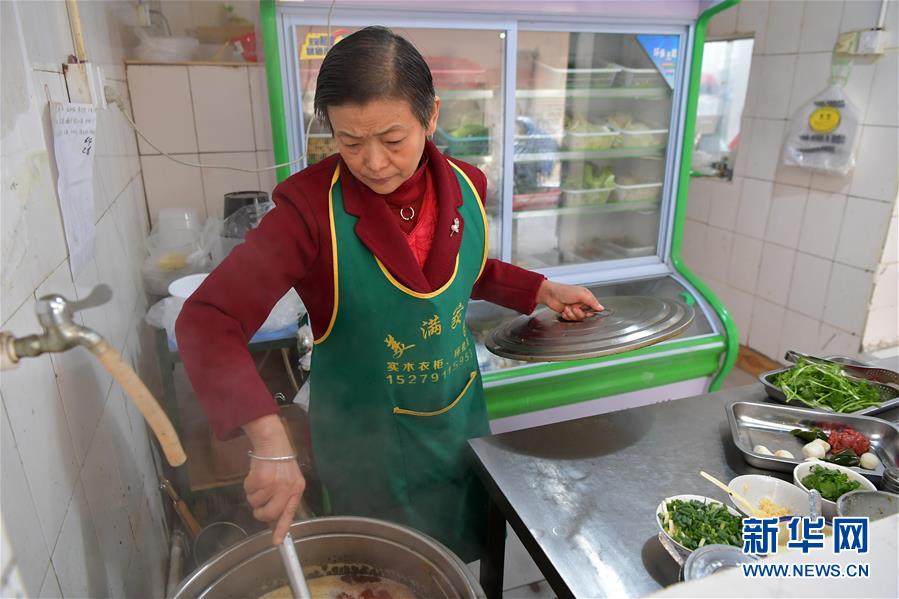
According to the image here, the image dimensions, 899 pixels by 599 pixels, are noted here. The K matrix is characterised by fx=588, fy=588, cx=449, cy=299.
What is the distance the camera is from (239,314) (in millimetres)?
1104

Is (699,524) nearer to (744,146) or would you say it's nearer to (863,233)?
(863,233)

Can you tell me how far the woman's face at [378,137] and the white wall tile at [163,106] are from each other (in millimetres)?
1902

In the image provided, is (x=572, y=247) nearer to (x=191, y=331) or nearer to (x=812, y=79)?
(x=812, y=79)

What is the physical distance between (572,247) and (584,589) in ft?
8.17

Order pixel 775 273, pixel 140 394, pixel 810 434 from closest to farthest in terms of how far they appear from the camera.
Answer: pixel 140 394 → pixel 810 434 → pixel 775 273

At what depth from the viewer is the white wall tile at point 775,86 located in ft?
12.0

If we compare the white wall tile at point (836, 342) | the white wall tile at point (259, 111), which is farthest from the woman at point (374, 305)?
the white wall tile at point (836, 342)

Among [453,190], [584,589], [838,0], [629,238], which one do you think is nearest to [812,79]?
[838,0]

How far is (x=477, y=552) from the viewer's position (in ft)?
5.65

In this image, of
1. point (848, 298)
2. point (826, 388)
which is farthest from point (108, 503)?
point (848, 298)

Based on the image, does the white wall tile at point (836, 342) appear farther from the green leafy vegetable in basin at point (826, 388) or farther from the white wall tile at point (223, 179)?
the white wall tile at point (223, 179)

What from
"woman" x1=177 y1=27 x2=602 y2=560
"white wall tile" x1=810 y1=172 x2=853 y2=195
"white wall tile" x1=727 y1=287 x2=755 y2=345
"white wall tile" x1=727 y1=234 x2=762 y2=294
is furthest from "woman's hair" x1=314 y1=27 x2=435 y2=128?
"white wall tile" x1=727 y1=287 x2=755 y2=345

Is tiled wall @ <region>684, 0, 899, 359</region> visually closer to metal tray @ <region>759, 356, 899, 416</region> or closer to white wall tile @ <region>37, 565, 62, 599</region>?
metal tray @ <region>759, 356, 899, 416</region>

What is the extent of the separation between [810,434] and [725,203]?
10.4 feet
